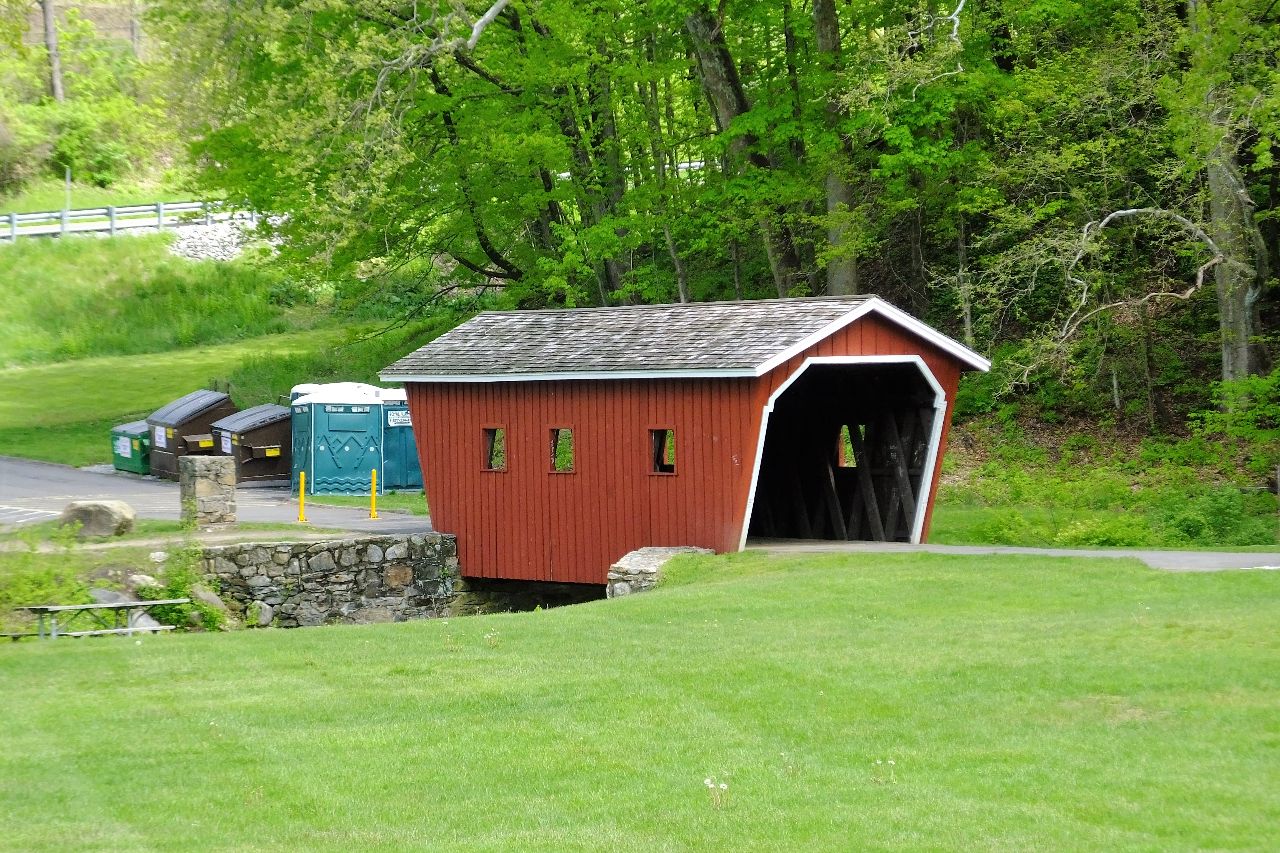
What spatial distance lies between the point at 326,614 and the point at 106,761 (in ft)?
39.5

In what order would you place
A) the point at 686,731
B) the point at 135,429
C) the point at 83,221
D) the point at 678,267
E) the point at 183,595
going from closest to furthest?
the point at 686,731
the point at 183,595
the point at 678,267
the point at 135,429
the point at 83,221

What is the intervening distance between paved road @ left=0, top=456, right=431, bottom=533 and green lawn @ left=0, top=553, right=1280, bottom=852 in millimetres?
9828

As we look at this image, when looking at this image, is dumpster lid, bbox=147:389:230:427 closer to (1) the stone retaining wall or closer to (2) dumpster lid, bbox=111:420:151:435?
(2) dumpster lid, bbox=111:420:151:435

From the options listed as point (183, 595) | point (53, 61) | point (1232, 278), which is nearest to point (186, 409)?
point (183, 595)

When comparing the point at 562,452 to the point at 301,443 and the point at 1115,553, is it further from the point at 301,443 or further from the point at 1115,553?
the point at 1115,553

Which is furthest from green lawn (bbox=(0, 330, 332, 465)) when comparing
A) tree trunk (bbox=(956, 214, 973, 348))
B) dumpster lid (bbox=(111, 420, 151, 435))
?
tree trunk (bbox=(956, 214, 973, 348))

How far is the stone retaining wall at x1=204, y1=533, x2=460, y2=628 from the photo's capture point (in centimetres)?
1991

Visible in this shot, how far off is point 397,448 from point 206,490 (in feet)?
27.8

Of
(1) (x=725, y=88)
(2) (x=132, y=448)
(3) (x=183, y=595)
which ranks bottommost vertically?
(3) (x=183, y=595)

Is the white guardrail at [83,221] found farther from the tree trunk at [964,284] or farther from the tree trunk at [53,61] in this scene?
the tree trunk at [964,284]

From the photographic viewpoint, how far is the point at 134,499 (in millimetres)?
27297

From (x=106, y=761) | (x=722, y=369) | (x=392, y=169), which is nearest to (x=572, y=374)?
(x=722, y=369)

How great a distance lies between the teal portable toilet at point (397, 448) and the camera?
96.7 ft

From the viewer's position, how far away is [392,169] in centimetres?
2634
